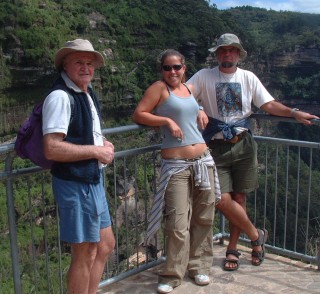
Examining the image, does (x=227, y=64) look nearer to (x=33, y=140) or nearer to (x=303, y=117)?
(x=303, y=117)

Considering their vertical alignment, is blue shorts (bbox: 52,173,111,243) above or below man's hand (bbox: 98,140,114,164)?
below

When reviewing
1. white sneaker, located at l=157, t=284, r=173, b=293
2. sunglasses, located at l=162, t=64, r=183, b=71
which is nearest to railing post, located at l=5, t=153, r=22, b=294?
white sneaker, located at l=157, t=284, r=173, b=293

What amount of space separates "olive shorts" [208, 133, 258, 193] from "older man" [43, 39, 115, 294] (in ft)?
4.18

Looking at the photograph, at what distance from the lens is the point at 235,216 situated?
3.61 m

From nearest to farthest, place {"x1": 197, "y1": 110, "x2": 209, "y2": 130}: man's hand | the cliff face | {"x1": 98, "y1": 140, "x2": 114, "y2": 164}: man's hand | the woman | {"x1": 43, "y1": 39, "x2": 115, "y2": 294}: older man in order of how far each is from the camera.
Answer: {"x1": 43, "y1": 39, "x2": 115, "y2": 294}: older man, {"x1": 98, "y1": 140, "x2": 114, "y2": 164}: man's hand, the woman, {"x1": 197, "y1": 110, "x2": 209, "y2": 130}: man's hand, the cliff face

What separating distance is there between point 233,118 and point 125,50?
4751cm

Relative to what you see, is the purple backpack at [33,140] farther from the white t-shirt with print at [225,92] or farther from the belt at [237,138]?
the belt at [237,138]

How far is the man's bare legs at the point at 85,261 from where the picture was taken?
2.49 metres

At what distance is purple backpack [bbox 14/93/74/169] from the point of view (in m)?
2.35

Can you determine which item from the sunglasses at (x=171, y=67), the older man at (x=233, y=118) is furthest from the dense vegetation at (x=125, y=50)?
the sunglasses at (x=171, y=67)

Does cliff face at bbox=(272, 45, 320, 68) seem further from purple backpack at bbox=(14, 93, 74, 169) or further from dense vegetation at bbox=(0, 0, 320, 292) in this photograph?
purple backpack at bbox=(14, 93, 74, 169)

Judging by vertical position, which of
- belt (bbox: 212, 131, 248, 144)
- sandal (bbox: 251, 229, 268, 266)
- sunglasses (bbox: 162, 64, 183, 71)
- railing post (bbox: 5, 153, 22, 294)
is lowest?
sandal (bbox: 251, 229, 268, 266)

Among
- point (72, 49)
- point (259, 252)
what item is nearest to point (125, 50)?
point (259, 252)

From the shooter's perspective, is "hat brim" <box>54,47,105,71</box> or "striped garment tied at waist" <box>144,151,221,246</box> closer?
"hat brim" <box>54,47,105,71</box>
